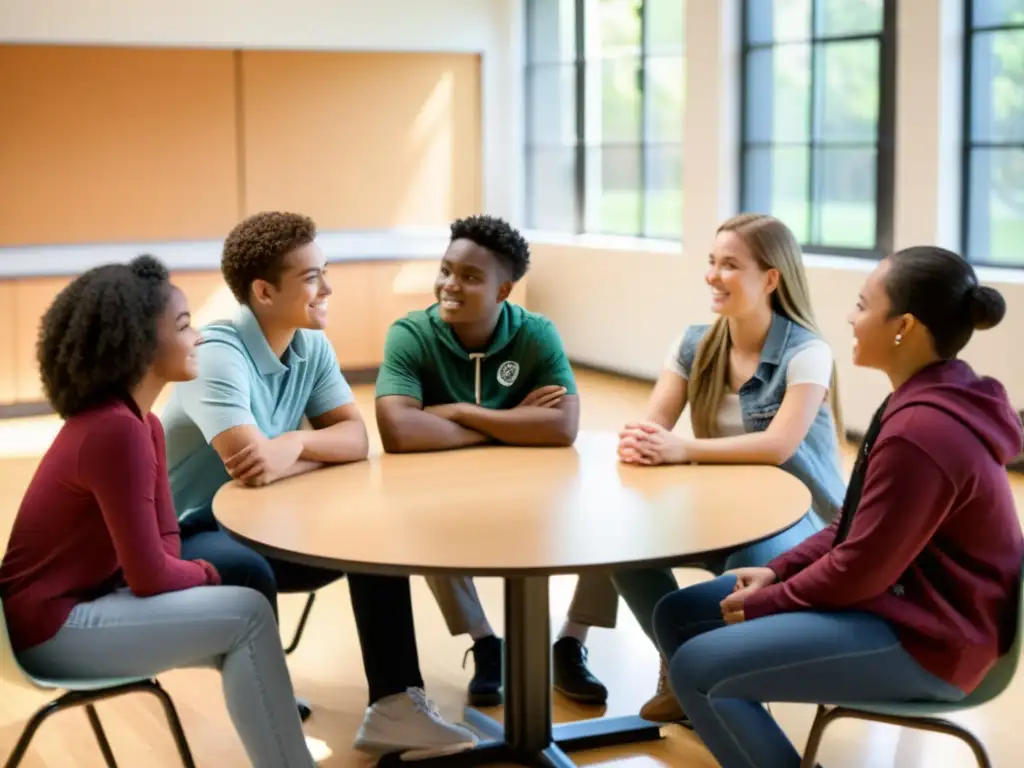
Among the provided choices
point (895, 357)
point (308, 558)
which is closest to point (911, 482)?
point (895, 357)

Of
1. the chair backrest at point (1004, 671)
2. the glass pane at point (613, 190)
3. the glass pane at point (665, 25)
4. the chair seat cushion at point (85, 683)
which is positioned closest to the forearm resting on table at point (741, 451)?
the chair backrest at point (1004, 671)

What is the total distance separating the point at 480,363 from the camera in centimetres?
331

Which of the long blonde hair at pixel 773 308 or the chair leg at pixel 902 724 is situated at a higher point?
the long blonde hair at pixel 773 308

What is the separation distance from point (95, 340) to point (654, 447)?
117 centimetres

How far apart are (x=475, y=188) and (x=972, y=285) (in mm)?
7693

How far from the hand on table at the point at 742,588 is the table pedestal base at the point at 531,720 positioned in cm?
44

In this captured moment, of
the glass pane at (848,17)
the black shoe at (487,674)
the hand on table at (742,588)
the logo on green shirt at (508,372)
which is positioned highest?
the glass pane at (848,17)

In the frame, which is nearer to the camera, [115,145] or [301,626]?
[301,626]

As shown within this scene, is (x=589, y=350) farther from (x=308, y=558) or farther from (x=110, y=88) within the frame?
(x=308, y=558)

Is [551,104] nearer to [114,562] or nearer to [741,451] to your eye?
[741,451]

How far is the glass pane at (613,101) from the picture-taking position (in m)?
8.77

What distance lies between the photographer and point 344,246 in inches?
370

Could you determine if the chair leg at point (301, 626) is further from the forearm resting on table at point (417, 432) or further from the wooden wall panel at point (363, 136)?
the wooden wall panel at point (363, 136)

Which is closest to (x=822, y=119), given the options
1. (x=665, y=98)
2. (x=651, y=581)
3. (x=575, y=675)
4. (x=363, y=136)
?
(x=665, y=98)
